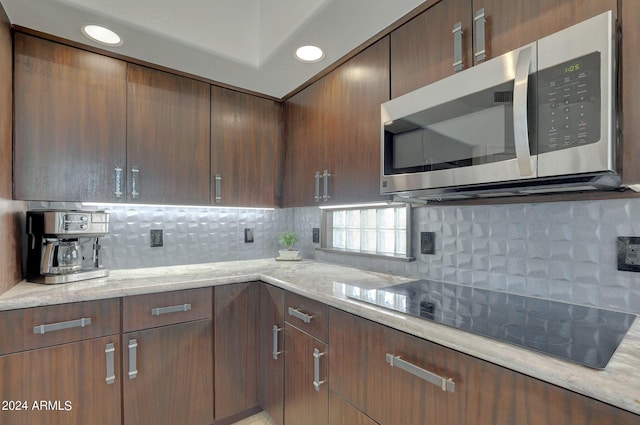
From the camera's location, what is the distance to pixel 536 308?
3.62 feet

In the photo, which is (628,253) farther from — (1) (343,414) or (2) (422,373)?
(1) (343,414)

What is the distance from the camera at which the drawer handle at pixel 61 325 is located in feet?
4.20

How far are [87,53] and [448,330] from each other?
2.18 meters

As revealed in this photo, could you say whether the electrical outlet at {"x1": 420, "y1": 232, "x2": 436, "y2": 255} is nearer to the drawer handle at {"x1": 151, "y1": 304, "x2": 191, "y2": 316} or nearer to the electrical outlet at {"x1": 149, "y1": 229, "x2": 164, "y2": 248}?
the drawer handle at {"x1": 151, "y1": 304, "x2": 191, "y2": 316}

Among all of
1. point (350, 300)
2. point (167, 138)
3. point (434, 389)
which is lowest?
point (434, 389)

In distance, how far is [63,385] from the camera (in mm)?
1325

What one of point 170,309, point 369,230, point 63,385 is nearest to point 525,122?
point 369,230

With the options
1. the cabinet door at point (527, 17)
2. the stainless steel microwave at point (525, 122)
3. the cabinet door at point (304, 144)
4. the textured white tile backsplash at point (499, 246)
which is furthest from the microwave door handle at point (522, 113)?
the cabinet door at point (304, 144)

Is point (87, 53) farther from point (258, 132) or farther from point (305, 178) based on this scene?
point (305, 178)

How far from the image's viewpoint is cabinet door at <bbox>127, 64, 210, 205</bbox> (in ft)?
5.96

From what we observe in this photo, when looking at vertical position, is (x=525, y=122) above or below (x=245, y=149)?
below

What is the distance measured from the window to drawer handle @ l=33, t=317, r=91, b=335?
4.85ft

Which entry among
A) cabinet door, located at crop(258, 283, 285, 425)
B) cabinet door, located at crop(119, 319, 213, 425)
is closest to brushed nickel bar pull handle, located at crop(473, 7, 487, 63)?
cabinet door, located at crop(258, 283, 285, 425)

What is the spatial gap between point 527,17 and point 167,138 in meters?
1.89
